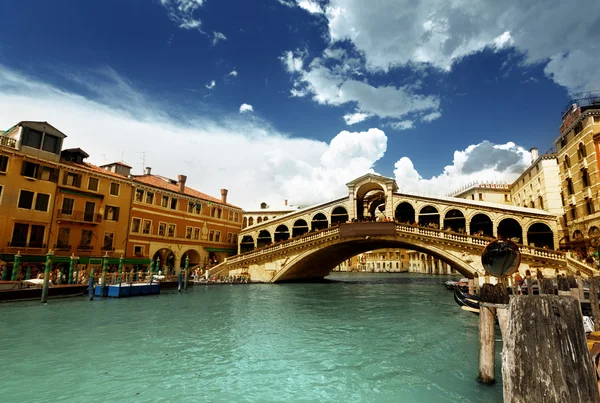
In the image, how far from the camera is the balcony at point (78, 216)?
913 inches

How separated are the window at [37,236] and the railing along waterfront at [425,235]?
14525 mm

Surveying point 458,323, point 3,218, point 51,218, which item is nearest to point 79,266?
point 51,218

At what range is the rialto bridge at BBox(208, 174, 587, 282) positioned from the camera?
24547mm

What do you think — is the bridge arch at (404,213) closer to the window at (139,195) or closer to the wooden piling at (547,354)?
the window at (139,195)

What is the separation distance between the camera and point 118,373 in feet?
23.7

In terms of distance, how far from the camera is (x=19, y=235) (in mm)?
20922

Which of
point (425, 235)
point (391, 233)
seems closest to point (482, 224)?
point (425, 235)

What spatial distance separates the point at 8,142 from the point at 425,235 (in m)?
30.5

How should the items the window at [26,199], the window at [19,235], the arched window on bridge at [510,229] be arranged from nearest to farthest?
the window at [19,235] → the window at [26,199] → the arched window on bridge at [510,229]

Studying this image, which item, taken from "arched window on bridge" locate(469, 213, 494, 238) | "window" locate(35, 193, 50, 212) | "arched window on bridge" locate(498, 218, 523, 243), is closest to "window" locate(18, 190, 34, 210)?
"window" locate(35, 193, 50, 212)

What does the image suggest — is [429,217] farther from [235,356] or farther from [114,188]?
[114,188]

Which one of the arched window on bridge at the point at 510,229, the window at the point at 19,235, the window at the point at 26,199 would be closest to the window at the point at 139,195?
the window at the point at 26,199

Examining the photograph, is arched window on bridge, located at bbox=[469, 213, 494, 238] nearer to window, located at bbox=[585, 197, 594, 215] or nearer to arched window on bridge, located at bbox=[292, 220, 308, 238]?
window, located at bbox=[585, 197, 594, 215]

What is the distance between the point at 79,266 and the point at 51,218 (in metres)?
4.05
